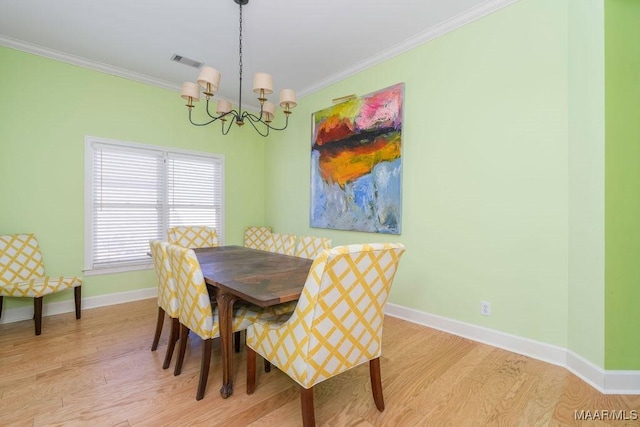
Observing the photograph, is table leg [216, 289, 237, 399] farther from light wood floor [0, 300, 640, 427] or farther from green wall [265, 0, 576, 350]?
green wall [265, 0, 576, 350]

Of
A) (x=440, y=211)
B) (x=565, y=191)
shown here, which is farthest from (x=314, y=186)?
(x=565, y=191)

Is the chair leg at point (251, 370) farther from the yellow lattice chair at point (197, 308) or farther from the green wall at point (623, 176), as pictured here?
the green wall at point (623, 176)

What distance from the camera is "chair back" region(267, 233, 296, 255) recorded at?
2.81 m

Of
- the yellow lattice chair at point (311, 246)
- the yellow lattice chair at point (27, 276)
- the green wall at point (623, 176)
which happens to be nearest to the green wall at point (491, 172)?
the green wall at point (623, 176)

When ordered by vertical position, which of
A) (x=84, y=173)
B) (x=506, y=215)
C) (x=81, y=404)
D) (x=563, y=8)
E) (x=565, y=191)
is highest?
(x=563, y=8)

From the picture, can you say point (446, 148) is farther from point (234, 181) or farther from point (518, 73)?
point (234, 181)

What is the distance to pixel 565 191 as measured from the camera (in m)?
2.01

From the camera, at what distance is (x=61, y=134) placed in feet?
10.1

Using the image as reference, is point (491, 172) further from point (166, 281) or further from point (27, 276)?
point (27, 276)

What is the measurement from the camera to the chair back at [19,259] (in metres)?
2.70

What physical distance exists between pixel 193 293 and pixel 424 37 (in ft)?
9.72

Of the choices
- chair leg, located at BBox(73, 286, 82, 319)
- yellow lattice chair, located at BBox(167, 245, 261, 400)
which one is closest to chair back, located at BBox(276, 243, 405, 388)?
yellow lattice chair, located at BBox(167, 245, 261, 400)

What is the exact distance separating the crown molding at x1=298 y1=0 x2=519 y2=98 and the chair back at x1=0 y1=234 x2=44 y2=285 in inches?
144

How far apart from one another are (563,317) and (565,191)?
896mm
